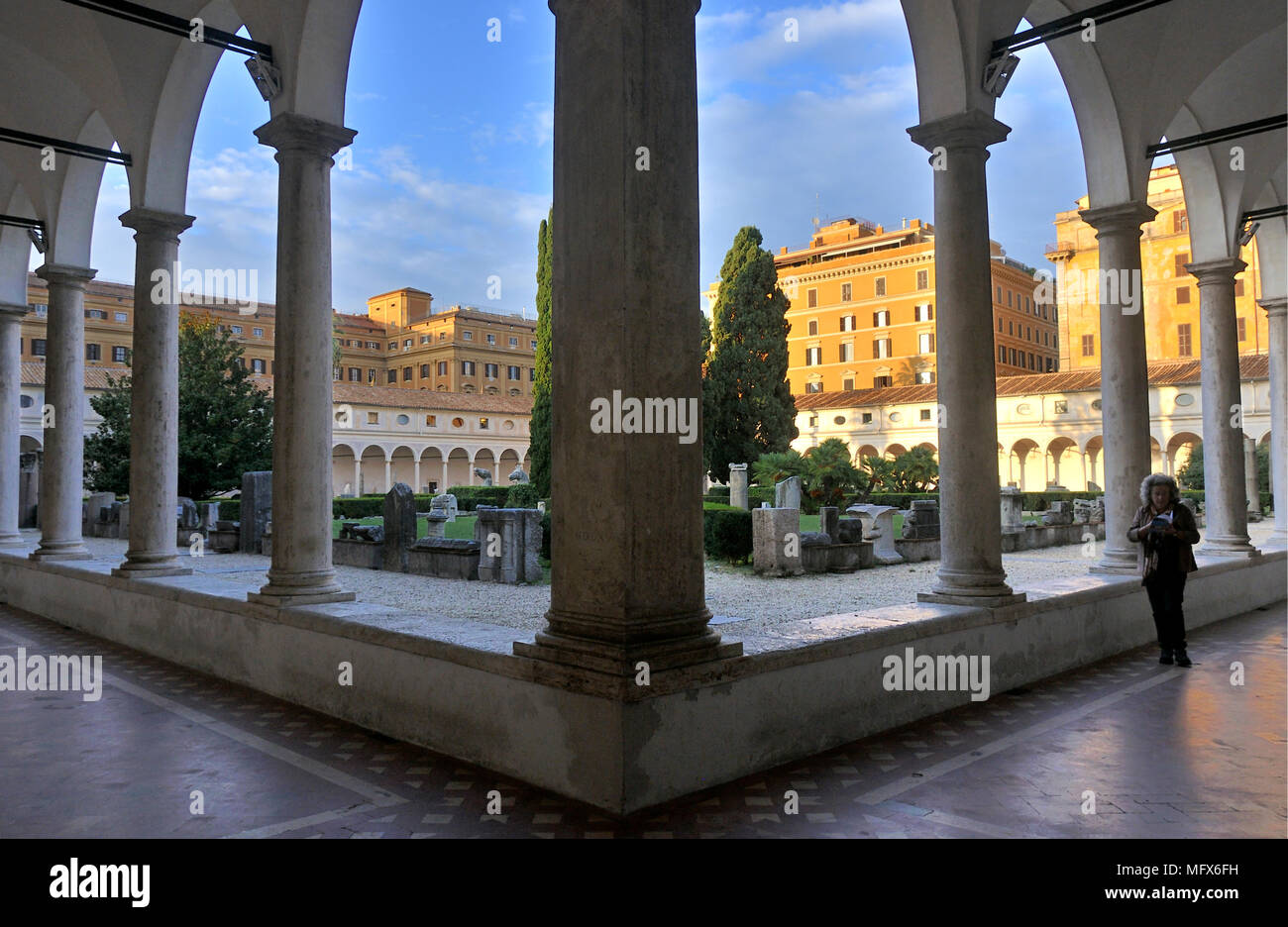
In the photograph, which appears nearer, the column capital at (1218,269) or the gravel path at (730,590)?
the gravel path at (730,590)

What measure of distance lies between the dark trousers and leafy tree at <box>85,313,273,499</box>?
2086 centimetres

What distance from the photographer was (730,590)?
11180mm

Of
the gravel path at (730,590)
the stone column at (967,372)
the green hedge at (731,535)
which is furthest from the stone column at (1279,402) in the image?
the stone column at (967,372)

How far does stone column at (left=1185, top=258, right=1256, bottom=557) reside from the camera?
31.2ft

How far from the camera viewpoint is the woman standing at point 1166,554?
261 inches

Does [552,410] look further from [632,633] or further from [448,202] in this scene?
[448,202]

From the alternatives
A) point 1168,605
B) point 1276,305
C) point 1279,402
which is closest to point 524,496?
point 1279,402

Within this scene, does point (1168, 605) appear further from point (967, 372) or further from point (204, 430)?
point (204, 430)

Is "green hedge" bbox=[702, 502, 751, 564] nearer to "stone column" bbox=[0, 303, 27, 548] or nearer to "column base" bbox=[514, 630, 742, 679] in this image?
"stone column" bbox=[0, 303, 27, 548]

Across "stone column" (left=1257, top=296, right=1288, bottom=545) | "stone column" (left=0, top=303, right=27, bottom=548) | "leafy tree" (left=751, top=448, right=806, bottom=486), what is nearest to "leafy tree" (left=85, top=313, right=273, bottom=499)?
"stone column" (left=0, top=303, right=27, bottom=548)

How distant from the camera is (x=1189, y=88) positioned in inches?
329

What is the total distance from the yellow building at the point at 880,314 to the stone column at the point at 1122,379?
40.4 m

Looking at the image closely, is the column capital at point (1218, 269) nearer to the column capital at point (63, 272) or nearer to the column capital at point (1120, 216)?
the column capital at point (1120, 216)
